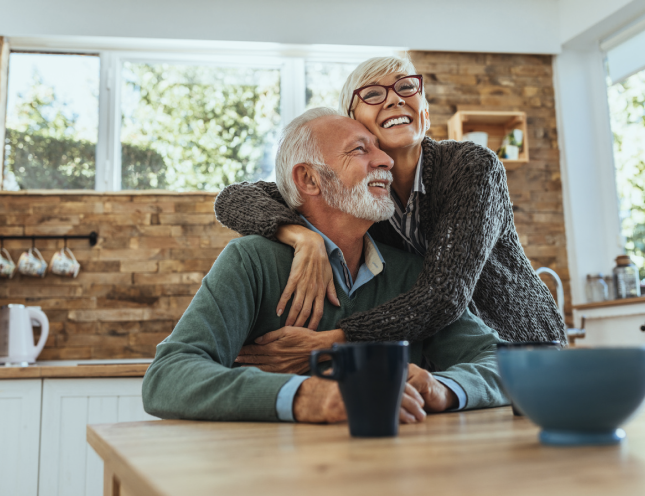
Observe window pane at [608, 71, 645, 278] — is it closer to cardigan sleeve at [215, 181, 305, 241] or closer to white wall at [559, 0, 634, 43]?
white wall at [559, 0, 634, 43]

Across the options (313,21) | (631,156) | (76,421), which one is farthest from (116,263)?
(631,156)

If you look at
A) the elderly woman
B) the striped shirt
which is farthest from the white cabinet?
the striped shirt

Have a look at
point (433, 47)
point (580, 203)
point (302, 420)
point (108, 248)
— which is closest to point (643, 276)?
point (580, 203)

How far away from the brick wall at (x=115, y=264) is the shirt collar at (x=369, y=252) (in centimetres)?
206

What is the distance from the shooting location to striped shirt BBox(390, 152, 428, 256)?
1463 millimetres

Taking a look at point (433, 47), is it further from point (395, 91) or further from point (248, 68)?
point (395, 91)

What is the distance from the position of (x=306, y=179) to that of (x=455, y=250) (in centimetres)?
43

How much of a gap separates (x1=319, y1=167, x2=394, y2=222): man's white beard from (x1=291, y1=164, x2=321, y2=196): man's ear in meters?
0.02

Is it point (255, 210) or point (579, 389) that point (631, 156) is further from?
point (579, 389)

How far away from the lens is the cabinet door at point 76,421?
Result: 8.00 ft

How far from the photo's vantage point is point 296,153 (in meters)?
1.49

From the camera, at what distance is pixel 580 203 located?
3.80 metres

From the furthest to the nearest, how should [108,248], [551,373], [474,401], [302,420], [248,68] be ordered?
[248,68]
[108,248]
[474,401]
[302,420]
[551,373]

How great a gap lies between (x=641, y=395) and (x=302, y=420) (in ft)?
1.32
